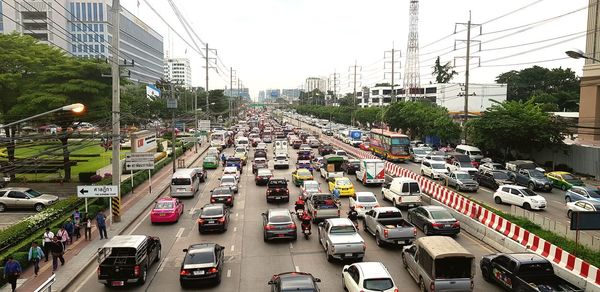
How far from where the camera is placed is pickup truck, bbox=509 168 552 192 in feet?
124

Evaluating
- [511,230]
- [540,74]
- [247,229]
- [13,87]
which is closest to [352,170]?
[247,229]


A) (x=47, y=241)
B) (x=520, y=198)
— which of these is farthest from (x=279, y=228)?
Answer: (x=520, y=198)

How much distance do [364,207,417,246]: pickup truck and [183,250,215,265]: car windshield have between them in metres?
7.88

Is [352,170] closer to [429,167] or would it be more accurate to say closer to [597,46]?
[429,167]

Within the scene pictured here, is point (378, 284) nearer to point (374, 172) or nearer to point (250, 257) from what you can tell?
→ point (250, 257)

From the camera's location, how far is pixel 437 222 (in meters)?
22.9

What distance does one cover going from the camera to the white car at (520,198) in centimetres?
3003

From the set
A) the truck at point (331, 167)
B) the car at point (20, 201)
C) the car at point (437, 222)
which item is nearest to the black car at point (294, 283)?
the car at point (437, 222)

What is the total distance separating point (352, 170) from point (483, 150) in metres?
19.6

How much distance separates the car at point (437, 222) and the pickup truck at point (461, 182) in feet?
44.7

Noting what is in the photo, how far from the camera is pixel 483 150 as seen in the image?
2255 inches

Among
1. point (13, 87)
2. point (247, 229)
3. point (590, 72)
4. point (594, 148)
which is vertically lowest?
point (247, 229)

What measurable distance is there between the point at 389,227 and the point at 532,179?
72.9 feet

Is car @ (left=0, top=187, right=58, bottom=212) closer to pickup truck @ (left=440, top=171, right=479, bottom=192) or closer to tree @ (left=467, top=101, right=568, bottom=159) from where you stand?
pickup truck @ (left=440, top=171, right=479, bottom=192)
